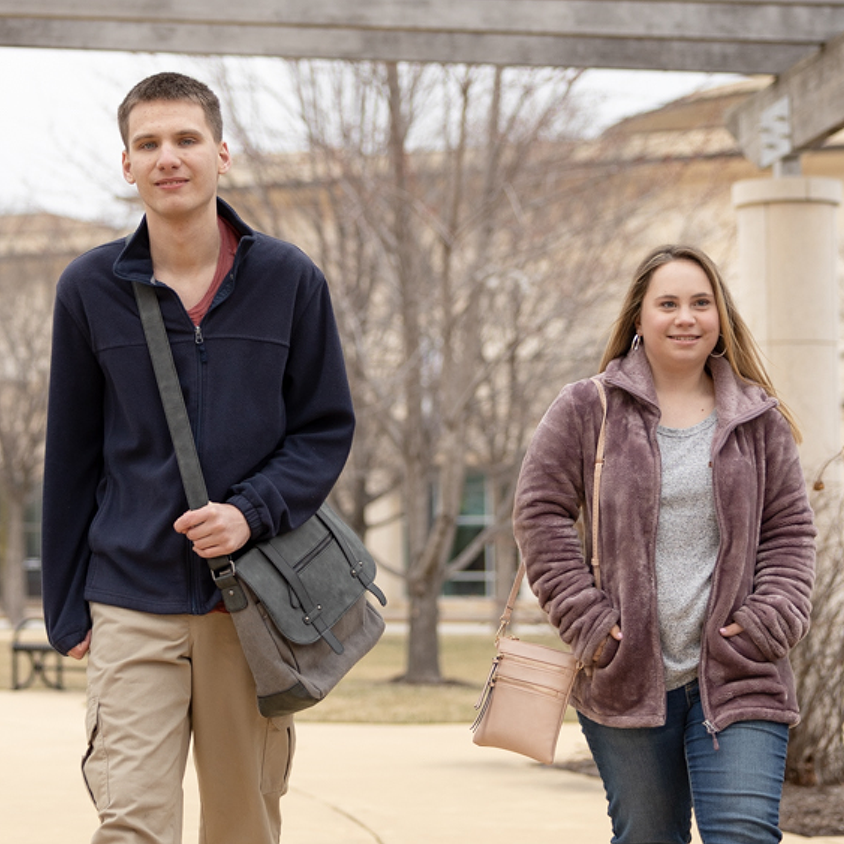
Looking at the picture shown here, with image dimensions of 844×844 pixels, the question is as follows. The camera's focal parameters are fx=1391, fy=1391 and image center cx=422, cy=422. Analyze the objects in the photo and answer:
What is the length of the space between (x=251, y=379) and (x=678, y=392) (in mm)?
1218

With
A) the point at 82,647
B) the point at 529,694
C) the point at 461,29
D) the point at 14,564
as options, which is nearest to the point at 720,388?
the point at 529,694

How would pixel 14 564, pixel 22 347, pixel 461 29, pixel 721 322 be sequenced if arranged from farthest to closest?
pixel 14 564 < pixel 22 347 < pixel 461 29 < pixel 721 322

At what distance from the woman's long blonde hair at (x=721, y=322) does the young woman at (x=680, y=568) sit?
0.04 feet

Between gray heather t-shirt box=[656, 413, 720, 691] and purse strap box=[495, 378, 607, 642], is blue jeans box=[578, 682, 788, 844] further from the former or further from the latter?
purse strap box=[495, 378, 607, 642]

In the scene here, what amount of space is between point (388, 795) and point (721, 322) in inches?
165

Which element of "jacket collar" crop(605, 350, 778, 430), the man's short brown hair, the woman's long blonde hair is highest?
the man's short brown hair

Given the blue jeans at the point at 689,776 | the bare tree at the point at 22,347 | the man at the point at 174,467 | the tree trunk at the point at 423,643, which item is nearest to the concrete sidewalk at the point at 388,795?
the blue jeans at the point at 689,776

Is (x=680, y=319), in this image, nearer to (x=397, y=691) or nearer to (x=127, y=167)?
(x=127, y=167)

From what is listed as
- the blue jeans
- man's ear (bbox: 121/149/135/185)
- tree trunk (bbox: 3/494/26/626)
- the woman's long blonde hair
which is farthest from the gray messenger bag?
tree trunk (bbox: 3/494/26/626)

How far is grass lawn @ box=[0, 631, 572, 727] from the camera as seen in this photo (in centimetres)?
1173

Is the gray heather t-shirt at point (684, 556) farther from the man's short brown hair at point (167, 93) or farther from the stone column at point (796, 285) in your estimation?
the stone column at point (796, 285)

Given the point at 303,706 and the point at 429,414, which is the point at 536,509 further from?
the point at 429,414

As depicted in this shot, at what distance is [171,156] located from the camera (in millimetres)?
3428

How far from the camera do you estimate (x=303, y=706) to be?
338 centimetres
